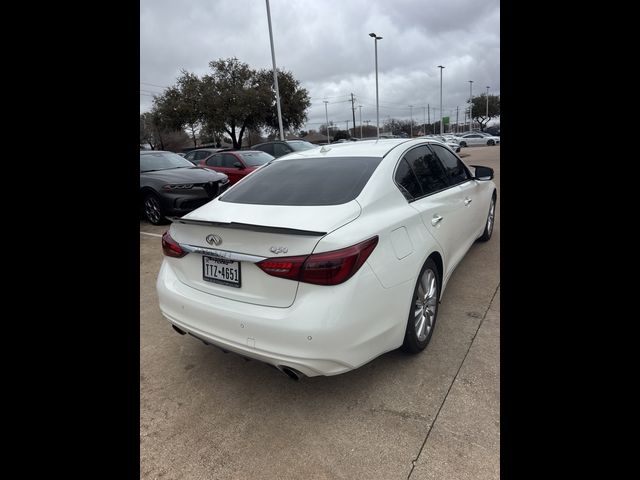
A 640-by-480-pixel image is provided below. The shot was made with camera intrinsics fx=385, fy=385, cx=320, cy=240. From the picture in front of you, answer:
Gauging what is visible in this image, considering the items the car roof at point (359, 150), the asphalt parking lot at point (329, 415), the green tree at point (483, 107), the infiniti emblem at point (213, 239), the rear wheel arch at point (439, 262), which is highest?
the green tree at point (483, 107)

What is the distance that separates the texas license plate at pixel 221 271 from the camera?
7.22 feet

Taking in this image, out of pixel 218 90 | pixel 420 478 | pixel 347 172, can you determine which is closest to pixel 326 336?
pixel 420 478

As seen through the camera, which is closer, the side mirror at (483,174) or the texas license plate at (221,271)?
the texas license plate at (221,271)

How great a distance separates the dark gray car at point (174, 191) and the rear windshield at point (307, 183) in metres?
4.71

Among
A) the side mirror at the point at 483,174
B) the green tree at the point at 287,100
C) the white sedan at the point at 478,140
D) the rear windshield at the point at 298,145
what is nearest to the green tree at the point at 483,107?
the white sedan at the point at 478,140

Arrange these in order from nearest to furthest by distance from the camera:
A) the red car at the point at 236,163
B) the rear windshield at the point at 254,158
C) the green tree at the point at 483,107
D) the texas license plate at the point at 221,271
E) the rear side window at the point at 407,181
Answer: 1. the texas license plate at the point at 221,271
2. the rear side window at the point at 407,181
3. the red car at the point at 236,163
4. the rear windshield at the point at 254,158
5. the green tree at the point at 483,107

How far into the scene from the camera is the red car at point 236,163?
31.9 feet

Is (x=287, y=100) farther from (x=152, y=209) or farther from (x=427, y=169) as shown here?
(x=427, y=169)

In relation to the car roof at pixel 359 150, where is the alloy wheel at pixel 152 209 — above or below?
below

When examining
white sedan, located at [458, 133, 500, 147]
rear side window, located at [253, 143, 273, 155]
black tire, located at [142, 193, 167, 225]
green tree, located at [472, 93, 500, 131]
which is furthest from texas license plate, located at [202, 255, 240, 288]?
green tree, located at [472, 93, 500, 131]

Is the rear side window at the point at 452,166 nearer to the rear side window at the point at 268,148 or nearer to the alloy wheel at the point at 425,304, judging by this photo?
the alloy wheel at the point at 425,304

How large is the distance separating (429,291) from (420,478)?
1.29 meters

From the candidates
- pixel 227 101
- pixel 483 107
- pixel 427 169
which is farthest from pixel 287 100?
pixel 483 107

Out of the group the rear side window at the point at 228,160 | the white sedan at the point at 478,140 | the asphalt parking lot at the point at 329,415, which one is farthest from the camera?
the white sedan at the point at 478,140
